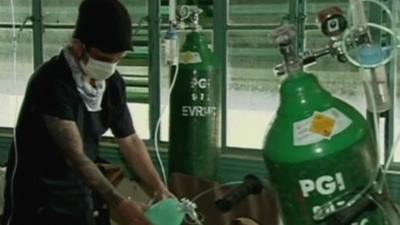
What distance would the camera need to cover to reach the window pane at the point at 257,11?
10.7ft

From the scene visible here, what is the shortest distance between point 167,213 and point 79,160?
0.38 meters

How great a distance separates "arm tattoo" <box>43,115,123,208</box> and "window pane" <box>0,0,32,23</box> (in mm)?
2158

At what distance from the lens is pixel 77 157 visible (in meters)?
1.88

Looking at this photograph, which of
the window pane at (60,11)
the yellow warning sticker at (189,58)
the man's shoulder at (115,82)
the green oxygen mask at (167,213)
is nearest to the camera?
the green oxygen mask at (167,213)

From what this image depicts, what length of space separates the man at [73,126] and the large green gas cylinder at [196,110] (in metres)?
0.79

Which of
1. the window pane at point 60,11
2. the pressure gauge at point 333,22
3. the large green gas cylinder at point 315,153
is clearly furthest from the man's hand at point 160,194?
the window pane at point 60,11

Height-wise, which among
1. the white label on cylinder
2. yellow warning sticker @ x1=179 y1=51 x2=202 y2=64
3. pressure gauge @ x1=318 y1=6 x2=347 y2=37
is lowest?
yellow warning sticker @ x1=179 y1=51 x2=202 y2=64

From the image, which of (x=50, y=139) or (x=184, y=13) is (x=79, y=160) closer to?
(x=50, y=139)

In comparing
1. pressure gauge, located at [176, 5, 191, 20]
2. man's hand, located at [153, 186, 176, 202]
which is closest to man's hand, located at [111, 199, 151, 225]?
man's hand, located at [153, 186, 176, 202]

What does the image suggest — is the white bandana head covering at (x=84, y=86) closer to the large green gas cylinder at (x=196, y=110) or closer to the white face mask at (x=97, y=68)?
the white face mask at (x=97, y=68)

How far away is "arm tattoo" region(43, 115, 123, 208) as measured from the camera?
187 centimetres

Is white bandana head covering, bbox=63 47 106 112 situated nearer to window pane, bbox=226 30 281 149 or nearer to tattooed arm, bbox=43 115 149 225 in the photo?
tattooed arm, bbox=43 115 149 225

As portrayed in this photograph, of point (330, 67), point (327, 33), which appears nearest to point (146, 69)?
point (330, 67)

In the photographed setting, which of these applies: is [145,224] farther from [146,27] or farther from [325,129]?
[146,27]
